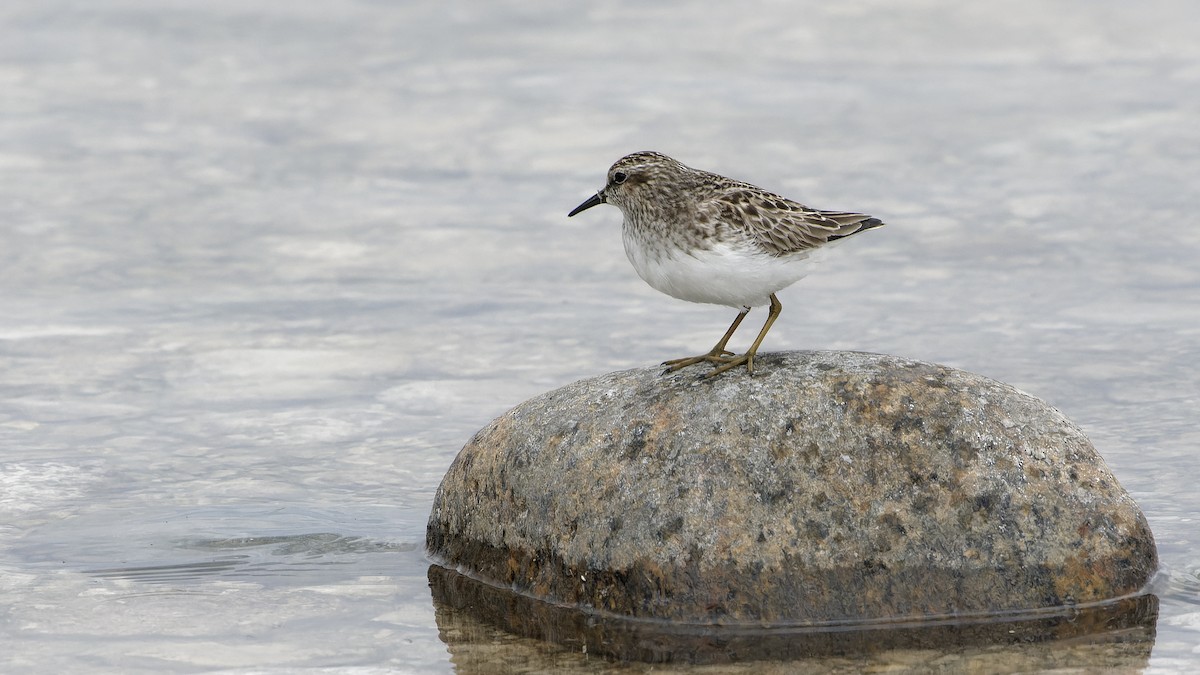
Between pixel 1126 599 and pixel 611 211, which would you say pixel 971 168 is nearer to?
pixel 611 211

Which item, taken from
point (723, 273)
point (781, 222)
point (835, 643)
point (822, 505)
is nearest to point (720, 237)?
point (723, 273)

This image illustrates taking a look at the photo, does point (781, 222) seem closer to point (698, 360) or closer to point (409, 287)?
point (698, 360)

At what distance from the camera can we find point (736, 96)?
→ 1714cm

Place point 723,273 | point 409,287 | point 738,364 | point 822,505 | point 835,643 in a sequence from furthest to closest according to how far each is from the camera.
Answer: point 409,287, point 738,364, point 723,273, point 822,505, point 835,643

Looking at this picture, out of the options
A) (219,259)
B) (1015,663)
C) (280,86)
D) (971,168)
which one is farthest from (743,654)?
(280,86)

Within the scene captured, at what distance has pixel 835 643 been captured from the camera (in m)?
7.20

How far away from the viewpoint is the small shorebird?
8016 mm

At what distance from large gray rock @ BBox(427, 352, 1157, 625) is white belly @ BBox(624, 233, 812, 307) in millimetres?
432

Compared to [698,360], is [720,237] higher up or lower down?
higher up

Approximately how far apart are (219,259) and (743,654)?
26.7 feet

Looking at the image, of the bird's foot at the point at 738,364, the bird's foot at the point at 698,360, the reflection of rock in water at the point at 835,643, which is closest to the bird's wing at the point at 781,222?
the bird's foot at the point at 738,364

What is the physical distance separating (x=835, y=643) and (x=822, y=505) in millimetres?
666

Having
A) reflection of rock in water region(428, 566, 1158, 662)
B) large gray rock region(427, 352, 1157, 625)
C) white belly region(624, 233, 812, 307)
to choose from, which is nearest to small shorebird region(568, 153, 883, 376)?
white belly region(624, 233, 812, 307)

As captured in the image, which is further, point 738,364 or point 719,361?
point 719,361
